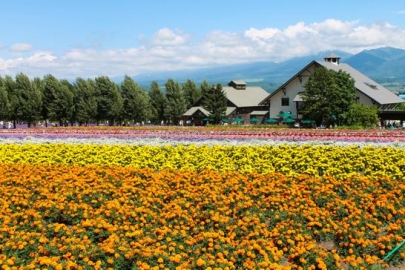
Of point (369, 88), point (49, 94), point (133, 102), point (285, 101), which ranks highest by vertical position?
point (49, 94)

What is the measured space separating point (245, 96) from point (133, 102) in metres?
22.3

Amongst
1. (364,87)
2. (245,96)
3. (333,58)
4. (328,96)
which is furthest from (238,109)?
(328,96)

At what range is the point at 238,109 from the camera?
83.3 metres

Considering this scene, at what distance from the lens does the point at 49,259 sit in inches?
318

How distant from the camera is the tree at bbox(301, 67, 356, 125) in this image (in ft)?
176

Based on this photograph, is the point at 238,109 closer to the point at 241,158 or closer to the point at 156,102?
the point at 156,102

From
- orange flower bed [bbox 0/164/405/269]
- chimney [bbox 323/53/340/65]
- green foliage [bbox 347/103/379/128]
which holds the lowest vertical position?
orange flower bed [bbox 0/164/405/269]

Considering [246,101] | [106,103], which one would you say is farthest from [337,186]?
[246,101]

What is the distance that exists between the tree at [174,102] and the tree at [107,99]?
10.3 m

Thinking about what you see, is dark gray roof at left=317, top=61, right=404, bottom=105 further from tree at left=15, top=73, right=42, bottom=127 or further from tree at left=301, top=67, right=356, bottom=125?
tree at left=15, top=73, right=42, bottom=127

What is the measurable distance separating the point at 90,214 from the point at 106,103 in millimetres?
66593

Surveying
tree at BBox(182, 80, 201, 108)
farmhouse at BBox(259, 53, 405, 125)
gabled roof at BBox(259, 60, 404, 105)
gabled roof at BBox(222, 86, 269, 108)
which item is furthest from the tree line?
gabled roof at BBox(259, 60, 404, 105)

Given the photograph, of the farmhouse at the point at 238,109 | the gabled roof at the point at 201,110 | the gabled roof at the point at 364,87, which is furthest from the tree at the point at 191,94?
the gabled roof at the point at 364,87

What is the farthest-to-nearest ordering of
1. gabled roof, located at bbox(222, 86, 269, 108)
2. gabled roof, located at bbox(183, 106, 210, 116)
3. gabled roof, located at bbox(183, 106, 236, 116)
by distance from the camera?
gabled roof, located at bbox(222, 86, 269, 108) < gabled roof, located at bbox(183, 106, 236, 116) < gabled roof, located at bbox(183, 106, 210, 116)
